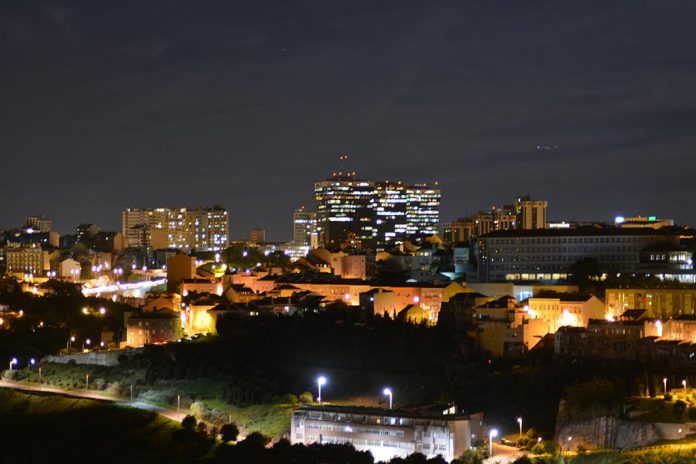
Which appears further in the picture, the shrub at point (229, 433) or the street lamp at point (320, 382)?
the street lamp at point (320, 382)

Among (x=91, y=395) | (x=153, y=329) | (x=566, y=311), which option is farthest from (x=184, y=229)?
(x=566, y=311)

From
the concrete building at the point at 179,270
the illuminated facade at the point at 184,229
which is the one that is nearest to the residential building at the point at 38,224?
the illuminated facade at the point at 184,229

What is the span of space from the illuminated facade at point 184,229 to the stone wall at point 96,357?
196 ft

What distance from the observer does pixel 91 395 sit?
41.4 m

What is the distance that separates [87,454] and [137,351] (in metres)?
7.77

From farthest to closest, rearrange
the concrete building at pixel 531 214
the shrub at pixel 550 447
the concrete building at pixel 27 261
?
1. the concrete building at pixel 27 261
2. the concrete building at pixel 531 214
3. the shrub at pixel 550 447

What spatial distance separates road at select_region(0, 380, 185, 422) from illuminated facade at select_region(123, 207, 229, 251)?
204ft

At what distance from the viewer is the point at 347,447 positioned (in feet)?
99.5

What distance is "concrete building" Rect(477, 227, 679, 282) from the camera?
4775 cm

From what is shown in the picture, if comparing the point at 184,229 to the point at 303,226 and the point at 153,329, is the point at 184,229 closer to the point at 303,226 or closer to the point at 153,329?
the point at 303,226

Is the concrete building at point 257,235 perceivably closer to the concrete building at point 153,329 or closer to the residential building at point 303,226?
the residential building at point 303,226

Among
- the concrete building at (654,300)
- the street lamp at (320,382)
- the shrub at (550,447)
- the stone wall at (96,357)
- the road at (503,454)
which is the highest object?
the concrete building at (654,300)

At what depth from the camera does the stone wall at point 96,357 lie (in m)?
44.4

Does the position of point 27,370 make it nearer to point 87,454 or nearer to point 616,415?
point 87,454
